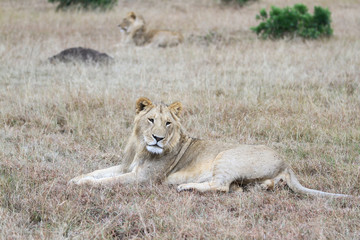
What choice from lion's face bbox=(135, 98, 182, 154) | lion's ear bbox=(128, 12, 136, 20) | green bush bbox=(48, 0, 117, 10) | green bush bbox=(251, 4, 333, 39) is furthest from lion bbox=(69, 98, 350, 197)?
green bush bbox=(48, 0, 117, 10)

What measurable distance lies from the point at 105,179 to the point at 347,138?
3180mm

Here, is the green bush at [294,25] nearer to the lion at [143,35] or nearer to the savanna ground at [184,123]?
the savanna ground at [184,123]

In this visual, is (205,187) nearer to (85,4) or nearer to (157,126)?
(157,126)

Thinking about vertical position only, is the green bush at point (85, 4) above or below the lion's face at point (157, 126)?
below

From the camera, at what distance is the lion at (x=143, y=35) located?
13245 mm

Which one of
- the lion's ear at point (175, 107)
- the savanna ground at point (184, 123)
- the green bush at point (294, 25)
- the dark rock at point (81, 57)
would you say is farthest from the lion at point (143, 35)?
the lion's ear at point (175, 107)

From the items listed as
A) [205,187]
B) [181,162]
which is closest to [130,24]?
[181,162]

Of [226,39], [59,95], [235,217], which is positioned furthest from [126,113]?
[226,39]

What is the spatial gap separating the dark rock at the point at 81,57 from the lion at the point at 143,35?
2.63 m

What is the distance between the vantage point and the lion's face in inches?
177

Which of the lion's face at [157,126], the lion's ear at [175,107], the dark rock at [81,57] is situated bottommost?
the dark rock at [81,57]

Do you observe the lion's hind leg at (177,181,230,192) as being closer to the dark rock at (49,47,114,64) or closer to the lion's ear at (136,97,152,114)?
the lion's ear at (136,97,152,114)

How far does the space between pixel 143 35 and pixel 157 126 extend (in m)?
10.2

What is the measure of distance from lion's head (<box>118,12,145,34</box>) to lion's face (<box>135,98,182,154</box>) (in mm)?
9916
